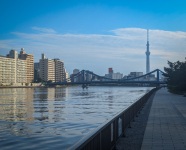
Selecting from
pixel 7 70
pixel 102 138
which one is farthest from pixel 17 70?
pixel 102 138

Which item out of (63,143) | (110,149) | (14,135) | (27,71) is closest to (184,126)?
(63,143)

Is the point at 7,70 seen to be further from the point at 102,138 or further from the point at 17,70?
the point at 102,138

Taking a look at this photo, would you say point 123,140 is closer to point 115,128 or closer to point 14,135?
point 115,128

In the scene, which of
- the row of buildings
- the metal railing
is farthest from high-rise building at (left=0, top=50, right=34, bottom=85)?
the metal railing

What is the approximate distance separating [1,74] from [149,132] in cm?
15955

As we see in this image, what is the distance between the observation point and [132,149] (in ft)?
29.3

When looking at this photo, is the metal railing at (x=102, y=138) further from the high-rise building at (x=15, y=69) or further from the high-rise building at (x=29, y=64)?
the high-rise building at (x=29, y=64)

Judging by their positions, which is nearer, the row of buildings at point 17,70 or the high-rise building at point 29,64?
the row of buildings at point 17,70

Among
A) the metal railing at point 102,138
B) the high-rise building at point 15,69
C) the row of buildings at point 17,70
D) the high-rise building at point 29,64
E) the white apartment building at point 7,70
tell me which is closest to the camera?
the metal railing at point 102,138

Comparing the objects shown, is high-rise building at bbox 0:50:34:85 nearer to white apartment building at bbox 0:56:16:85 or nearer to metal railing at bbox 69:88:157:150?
white apartment building at bbox 0:56:16:85

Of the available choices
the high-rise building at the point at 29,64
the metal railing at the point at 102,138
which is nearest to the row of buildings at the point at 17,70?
the high-rise building at the point at 29,64

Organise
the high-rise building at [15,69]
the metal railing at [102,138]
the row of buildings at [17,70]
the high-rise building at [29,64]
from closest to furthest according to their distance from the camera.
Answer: the metal railing at [102,138] → the high-rise building at [15,69] → the row of buildings at [17,70] → the high-rise building at [29,64]

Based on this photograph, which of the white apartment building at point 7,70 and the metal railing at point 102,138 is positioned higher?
the white apartment building at point 7,70

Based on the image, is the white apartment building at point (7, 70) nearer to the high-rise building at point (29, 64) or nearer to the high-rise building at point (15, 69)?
the high-rise building at point (15, 69)
